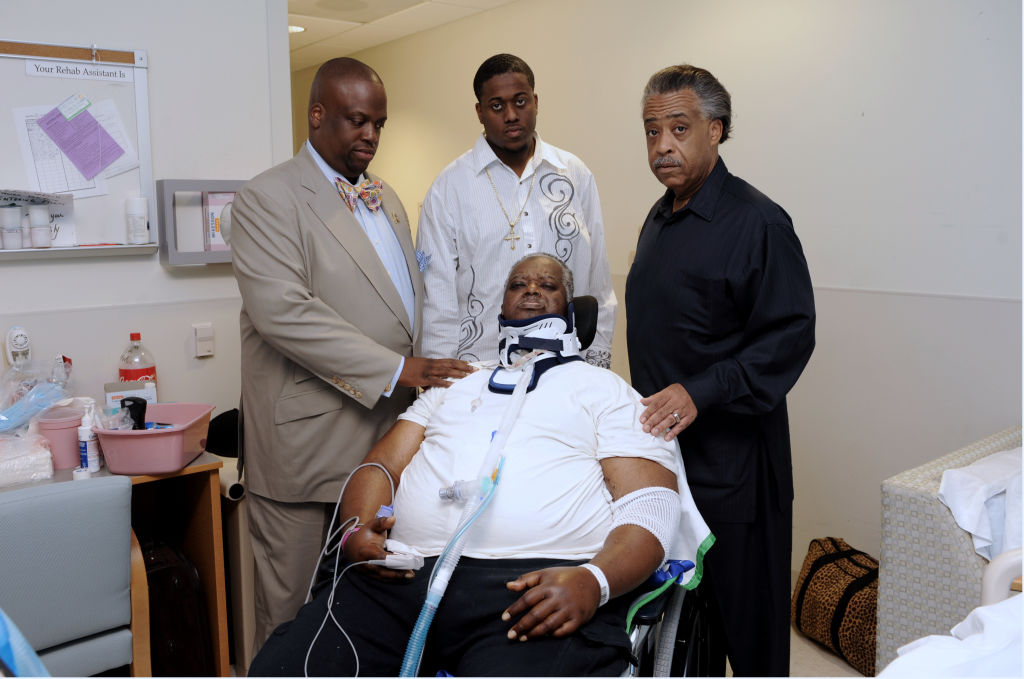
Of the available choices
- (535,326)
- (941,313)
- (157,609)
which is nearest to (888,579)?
(941,313)

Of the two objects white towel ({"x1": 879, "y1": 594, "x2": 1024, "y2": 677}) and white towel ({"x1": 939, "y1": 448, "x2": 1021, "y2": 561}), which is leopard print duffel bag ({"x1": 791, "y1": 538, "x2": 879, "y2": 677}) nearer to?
white towel ({"x1": 939, "y1": 448, "x2": 1021, "y2": 561})

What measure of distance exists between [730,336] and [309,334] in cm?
101

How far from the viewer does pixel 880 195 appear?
2.97 m

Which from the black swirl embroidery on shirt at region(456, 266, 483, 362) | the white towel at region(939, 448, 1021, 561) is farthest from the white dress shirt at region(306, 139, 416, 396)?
the white towel at region(939, 448, 1021, 561)

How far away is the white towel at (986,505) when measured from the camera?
2047 mm

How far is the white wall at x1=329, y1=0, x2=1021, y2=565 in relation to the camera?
2678 mm

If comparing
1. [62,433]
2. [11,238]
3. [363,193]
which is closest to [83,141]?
[11,238]

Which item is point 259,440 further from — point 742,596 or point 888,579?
point 888,579

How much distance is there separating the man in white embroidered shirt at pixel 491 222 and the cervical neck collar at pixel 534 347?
0.53 m

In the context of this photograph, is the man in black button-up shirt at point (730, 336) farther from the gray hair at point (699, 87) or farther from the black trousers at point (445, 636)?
the black trousers at point (445, 636)

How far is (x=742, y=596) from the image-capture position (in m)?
2.03

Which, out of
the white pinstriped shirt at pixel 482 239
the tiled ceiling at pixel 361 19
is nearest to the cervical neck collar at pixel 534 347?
the white pinstriped shirt at pixel 482 239

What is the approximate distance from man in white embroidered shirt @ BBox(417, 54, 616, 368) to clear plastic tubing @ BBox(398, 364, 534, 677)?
708 mm

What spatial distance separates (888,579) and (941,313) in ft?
3.31
